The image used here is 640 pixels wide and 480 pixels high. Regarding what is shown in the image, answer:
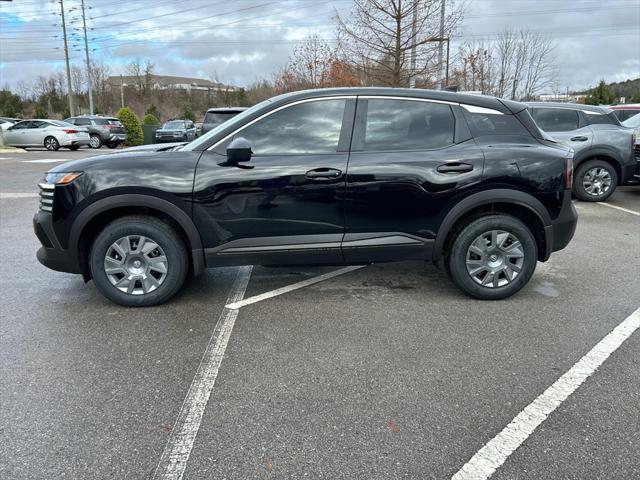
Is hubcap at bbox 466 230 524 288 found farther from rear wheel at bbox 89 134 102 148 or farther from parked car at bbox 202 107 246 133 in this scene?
rear wheel at bbox 89 134 102 148

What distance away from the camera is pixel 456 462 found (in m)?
2.34

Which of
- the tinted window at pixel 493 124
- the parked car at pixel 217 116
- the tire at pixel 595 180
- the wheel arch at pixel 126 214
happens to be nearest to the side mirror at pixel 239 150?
the wheel arch at pixel 126 214

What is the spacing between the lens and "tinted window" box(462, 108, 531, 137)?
421 centimetres

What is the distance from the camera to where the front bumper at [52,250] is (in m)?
4.00

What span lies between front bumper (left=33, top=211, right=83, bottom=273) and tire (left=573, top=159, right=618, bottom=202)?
852cm

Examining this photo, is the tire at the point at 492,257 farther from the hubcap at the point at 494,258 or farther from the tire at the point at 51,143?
the tire at the point at 51,143

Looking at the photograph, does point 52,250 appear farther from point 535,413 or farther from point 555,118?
point 555,118

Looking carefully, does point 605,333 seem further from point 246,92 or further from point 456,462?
point 246,92

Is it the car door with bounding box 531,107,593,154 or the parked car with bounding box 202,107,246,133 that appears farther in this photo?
the parked car with bounding box 202,107,246,133

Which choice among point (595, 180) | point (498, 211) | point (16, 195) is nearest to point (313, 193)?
point (498, 211)

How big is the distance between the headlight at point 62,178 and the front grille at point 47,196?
39 mm

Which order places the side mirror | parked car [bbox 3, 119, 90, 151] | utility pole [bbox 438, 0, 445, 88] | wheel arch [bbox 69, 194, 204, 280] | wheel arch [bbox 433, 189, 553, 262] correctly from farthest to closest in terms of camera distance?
parked car [bbox 3, 119, 90, 151] < utility pole [bbox 438, 0, 445, 88] < wheel arch [bbox 433, 189, 553, 262] < wheel arch [bbox 69, 194, 204, 280] < the side mirror

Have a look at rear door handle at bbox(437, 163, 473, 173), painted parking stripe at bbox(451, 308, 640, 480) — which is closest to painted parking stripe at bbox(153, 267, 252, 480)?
painted parking stripe at bbox(451, 308, 640, 480)

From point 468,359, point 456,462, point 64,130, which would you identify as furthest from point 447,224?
point 64,130
